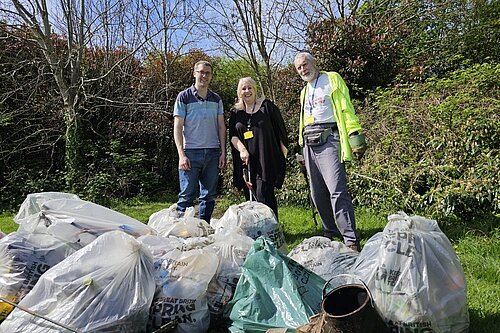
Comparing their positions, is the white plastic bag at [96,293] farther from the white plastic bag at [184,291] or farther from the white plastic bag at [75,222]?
the white plastic bag at [75,222]

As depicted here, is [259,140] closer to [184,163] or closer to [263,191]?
[263,191]

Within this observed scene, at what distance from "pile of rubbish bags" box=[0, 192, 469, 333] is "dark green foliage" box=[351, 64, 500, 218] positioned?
1967mm

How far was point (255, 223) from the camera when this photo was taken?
3514 millimetres

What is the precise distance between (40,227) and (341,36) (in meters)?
6.41

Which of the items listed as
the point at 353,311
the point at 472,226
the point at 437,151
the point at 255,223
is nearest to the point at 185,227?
the point at 255,223

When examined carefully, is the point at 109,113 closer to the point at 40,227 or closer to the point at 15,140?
the point at 15,140

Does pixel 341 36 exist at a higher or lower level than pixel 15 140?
higher

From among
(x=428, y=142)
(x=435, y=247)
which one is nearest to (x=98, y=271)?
(x=435, y=247)

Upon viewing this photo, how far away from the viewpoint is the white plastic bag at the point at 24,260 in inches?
95.1

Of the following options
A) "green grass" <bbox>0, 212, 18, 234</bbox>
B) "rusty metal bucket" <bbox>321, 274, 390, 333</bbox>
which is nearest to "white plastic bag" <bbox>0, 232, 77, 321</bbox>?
"rusty metal bucket" <bbox>321, 274, 390, 333</bbox>

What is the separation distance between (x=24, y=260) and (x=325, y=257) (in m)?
1.80

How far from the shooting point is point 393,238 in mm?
2221

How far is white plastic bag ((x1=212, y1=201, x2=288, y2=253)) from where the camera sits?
347cm

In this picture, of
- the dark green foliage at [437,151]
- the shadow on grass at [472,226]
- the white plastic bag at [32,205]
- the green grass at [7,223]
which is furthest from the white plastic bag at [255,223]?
the green grass at [7,223]
